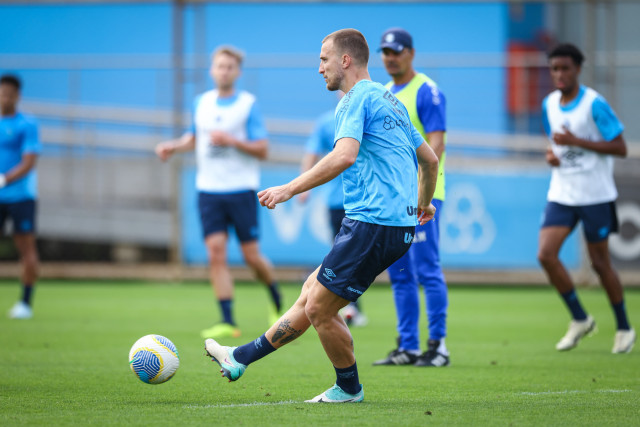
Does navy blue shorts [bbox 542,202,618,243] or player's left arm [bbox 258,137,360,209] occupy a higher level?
player's left arm [bbox 258,137,360,209]

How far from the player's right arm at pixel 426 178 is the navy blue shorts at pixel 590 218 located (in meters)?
2.68

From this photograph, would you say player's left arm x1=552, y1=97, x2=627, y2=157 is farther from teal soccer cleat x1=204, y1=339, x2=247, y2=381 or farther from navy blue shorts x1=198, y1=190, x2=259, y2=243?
teal soccer cleat x1=204, y1=339, x2=247, y2=381

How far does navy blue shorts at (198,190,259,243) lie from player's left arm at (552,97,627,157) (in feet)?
10.3

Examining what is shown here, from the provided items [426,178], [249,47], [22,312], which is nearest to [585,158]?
[426,178]

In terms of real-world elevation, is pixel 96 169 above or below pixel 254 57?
below

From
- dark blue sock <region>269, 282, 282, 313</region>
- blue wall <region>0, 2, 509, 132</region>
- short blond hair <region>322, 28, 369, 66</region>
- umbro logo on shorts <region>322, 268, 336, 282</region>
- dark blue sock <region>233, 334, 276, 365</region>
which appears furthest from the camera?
blue wall <region>0, 2, 509, 132</region>

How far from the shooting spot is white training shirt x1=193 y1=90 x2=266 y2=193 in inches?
376

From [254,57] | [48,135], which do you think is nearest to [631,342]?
[254,57]

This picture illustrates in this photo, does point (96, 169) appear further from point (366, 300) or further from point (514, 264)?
point (514, 264)

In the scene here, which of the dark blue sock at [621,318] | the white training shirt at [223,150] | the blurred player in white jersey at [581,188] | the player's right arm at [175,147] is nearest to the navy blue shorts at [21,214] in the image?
the player's right arm at [175,147]

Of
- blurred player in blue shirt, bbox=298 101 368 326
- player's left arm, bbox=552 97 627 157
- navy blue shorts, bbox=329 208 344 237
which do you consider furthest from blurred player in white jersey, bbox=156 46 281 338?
player's left arm, bbox=552 97 627 157

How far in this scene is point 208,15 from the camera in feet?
63.0

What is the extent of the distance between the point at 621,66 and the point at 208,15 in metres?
8.19

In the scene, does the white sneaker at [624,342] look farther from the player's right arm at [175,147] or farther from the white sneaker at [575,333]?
the player's right arm at [175,147]
